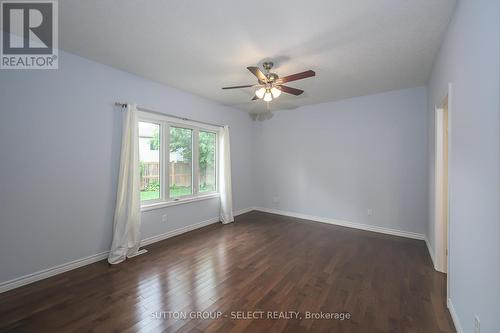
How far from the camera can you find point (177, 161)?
3.83 metres

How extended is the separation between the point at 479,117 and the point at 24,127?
4066 millimetres

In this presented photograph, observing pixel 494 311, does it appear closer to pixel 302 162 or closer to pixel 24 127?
pixel 302 162

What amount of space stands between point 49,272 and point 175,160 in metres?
2.22

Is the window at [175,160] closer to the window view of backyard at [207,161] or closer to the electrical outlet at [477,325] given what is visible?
the window view of backyard at [207,161]

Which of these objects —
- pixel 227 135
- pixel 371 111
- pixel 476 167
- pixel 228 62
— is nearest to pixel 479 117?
pixel 476 167

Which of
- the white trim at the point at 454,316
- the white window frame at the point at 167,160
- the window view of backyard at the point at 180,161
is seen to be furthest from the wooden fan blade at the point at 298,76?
the white trim at the point at 454,316

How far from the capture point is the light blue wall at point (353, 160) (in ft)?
11.5

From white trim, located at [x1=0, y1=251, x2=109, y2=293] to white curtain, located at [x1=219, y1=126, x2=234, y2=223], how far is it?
2.22 m

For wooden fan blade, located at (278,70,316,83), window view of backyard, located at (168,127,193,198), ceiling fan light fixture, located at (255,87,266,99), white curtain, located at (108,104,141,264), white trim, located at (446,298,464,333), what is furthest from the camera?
window view of backyard, located at (168,127,193,198)

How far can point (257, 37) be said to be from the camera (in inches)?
83.6

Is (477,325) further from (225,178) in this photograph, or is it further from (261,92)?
(225,178)

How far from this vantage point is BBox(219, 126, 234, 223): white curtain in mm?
4434

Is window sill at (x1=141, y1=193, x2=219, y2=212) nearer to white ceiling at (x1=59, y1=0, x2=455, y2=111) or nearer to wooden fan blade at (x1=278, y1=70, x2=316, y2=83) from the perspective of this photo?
white ceiling at (x1=59, y1=0, x2=455, y2=111)

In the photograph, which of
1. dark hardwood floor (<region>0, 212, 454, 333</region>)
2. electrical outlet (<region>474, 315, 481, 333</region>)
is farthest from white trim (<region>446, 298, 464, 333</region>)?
electrical outlet (<region>474, 315, 481, 333</region>)
